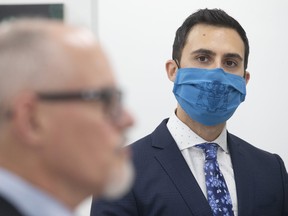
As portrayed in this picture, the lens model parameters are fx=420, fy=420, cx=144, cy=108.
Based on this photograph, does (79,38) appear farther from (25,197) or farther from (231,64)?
(231,64)

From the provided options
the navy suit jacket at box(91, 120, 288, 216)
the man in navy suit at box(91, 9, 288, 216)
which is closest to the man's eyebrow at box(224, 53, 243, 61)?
the man in navy suit at box(91, 9, 288, 216)

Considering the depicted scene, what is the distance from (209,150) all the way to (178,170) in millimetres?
150

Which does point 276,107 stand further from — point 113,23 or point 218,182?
point 113,23

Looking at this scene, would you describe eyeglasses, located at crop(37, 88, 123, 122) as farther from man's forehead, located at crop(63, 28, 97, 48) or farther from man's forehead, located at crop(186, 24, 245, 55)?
man's forehead, located at crop(186, 24, 245, 55)

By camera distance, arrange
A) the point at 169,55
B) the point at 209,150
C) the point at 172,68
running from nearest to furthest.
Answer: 1. the point at 209,150
2. the point at 172,68
3. the point at 169,55

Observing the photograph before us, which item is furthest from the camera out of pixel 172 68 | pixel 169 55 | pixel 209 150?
pixel 169 55

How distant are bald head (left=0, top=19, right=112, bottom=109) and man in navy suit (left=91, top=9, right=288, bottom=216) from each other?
2.97 feet

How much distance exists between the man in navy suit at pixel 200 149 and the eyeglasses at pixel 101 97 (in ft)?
2.73

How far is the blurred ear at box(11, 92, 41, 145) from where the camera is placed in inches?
27.7

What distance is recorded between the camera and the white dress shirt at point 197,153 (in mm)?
1626

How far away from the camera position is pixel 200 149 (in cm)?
167

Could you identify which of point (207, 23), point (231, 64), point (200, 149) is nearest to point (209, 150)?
point (200, 149)

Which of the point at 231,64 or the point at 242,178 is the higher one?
the point at 231,64

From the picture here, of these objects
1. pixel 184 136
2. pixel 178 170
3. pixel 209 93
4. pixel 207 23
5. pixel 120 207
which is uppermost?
pixel 207 23
